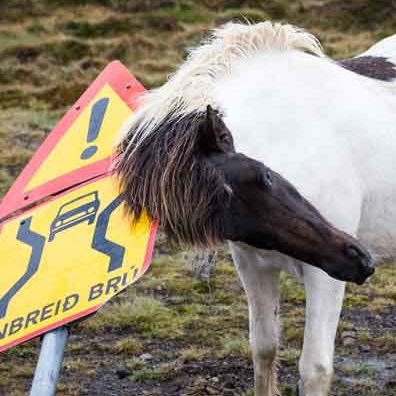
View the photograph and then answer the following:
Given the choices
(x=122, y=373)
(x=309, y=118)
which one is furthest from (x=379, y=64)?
(x=122, y=373)

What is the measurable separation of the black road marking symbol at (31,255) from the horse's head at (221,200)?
1.39 ft

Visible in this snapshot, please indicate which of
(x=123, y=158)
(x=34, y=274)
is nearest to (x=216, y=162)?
(x=123, y=158)

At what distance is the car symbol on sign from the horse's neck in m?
1.12

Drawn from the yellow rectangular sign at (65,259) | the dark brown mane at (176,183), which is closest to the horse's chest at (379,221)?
the dark brown mane at (176,183)

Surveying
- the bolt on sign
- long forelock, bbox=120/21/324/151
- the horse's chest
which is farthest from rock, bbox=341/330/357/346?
the bolt on sign

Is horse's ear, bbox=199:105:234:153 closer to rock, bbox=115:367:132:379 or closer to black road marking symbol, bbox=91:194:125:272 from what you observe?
black road marking symbol, bbox=91:194:125:272

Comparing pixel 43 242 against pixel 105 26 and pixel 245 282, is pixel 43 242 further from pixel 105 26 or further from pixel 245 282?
pixel 105 26

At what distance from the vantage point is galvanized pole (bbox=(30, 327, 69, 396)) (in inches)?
114

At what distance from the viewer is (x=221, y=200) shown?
11.0 feet

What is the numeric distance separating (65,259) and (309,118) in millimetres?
1663

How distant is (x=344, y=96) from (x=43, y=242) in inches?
73.4

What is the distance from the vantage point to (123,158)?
12.0 ft

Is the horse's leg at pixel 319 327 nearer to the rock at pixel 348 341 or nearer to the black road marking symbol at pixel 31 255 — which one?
the black road marking symbol at pixel 31 255

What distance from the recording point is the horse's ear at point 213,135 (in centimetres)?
332
